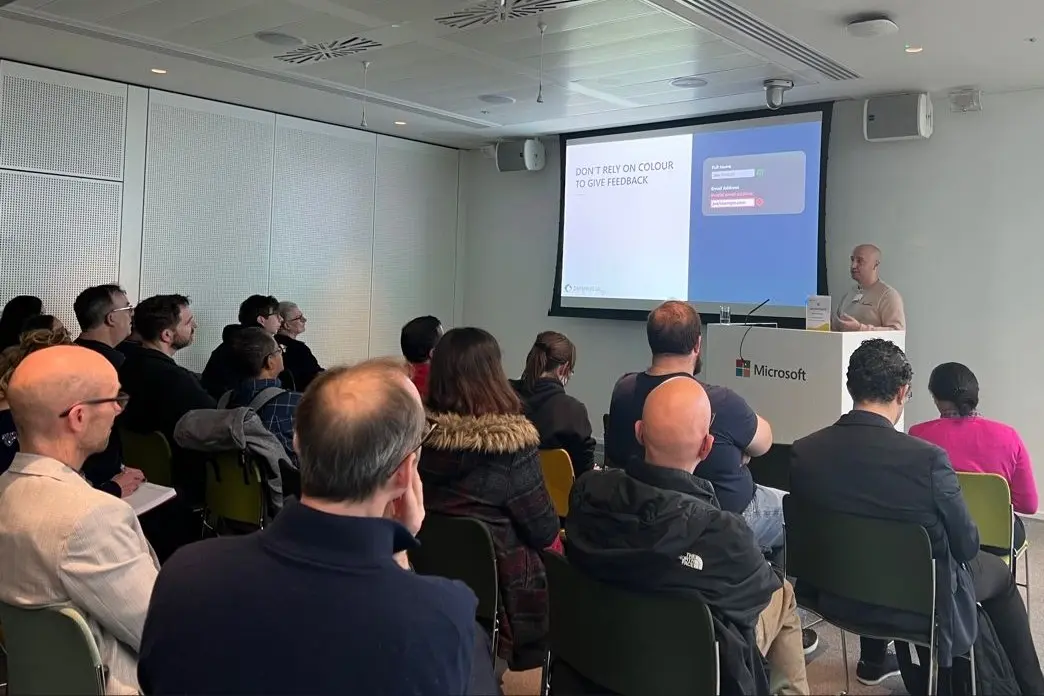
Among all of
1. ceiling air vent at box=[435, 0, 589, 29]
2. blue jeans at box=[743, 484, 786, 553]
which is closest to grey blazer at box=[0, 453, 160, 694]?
blue jeans at box=[743, 484, 786, 553]

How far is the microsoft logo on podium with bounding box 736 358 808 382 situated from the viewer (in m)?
5.02

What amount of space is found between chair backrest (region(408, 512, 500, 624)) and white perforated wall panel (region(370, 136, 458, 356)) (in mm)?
6129

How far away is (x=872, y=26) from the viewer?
14.9ft

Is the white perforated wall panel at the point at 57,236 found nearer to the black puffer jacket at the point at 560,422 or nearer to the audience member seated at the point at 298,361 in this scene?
the audience member seated at the point at 298,361

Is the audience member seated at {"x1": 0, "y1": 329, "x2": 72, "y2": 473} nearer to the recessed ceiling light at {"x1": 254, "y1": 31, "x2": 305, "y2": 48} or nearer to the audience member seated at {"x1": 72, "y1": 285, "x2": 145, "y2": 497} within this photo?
the audience member seated at {"x1": 72, "y1": 285, "x2": 145, "y2": 497}

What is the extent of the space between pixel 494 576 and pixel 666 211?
5498mm

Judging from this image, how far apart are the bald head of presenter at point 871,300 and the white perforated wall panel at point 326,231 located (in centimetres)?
452

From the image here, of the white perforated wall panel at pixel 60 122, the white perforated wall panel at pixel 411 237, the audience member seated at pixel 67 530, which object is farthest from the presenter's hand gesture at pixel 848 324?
the white perforated wall panel at pixel 60 122

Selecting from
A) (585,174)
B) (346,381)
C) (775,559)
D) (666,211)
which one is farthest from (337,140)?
(346,381)

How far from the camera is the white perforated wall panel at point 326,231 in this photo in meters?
7.85

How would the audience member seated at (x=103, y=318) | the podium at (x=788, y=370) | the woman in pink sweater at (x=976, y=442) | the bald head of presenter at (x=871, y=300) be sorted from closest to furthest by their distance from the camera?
the woman in pink sweater at (x=976, y=442)
the audience member seated at (x=103, y=318)
the podium at (x=788, y=370)
the bald head of presenter at (x=871, y=300)

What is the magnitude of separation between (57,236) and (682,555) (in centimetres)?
609

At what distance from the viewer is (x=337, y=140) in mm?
8203

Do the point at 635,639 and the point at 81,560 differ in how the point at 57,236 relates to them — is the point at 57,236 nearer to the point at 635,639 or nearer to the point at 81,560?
the point at 81,560
